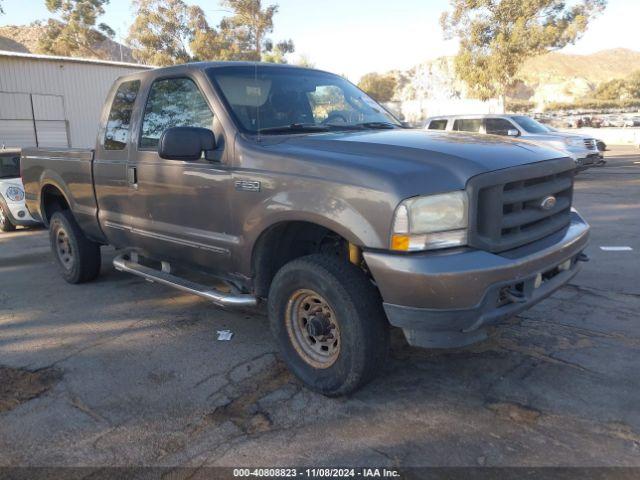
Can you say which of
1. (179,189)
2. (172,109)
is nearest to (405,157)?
(179,189)

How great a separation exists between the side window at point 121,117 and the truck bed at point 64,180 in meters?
0.32

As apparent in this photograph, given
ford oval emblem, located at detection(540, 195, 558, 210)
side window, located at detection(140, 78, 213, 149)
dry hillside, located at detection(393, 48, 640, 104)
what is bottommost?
ford oval emblem, located at detection(540, 195, 558, 210)

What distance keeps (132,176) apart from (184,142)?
1.20 metres

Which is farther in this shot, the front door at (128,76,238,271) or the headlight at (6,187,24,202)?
the headlight at (6,187,24,202)

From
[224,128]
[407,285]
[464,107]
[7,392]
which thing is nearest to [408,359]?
Result: [407,285]

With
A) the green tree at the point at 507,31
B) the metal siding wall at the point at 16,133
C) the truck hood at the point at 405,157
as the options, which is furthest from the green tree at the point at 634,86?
the truck hood at the point at 405,157

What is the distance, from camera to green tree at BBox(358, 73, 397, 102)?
7342 centimetres

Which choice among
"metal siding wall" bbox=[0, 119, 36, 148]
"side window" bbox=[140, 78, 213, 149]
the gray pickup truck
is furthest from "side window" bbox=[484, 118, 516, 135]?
"metal siding wall" bbox=[0, 119, 36, 148]

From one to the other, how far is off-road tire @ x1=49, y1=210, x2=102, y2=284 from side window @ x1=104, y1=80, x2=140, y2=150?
4.03 feet

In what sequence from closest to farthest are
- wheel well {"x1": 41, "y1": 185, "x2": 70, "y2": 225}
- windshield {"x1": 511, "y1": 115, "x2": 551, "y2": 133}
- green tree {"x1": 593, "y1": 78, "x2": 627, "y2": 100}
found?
wheel well {"x1": 41, "y1": 185, "x2": 70, "y2": 225} < windshield {"x1": 511, "y1": 115, "x2": 551, "y2": 133} < green tree {"x1": 593, "y1": 78, "x2": 627, "y2": 100}

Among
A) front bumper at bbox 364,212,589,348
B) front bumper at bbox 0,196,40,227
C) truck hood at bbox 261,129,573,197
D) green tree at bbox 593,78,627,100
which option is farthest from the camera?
green tree at bbox 593,78,627,100

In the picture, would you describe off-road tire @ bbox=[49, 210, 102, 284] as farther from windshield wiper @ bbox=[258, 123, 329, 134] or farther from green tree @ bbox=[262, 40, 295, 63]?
green tree @ bbox=[262, 40, 295, 63]

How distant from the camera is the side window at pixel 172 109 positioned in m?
3.95

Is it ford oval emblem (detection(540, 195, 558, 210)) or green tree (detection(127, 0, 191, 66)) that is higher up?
green tree (detection(127, 0, 191, 66))
